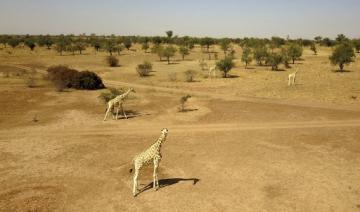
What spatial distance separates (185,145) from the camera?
20.5 metres

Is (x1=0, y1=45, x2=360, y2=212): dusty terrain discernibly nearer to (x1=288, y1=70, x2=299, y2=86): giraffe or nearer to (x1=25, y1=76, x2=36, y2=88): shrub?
(x1=288, y1=70, x2=299, y2=86): giraffe

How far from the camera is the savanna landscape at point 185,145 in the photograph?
1421cm

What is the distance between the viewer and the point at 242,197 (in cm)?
1423

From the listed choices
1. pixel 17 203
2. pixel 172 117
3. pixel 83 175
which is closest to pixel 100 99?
pixel 172 117

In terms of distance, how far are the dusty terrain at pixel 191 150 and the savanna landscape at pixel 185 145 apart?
5 centimetres

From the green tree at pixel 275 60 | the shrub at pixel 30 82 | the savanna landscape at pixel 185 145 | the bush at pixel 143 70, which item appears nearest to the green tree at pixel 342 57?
the green tree at pixel 275 60

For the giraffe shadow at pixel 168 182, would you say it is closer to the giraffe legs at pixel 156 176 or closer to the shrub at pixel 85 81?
the giraffe legs at pixel 156 176

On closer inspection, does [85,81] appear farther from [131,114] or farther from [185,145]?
[185,145]

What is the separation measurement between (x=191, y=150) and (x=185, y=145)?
923 mm

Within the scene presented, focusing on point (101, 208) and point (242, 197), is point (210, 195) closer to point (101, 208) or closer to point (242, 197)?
point (242, 197)

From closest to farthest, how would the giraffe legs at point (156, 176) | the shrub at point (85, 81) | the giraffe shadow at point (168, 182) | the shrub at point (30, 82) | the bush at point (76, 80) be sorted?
1. the giraffe legs at point (156, 176)
2. the giraffe shadow at point (168, 182)
3. the bush at point (76, 80)
4. the shrub at point (85, 81)
5. the shrub at point (30, 82)

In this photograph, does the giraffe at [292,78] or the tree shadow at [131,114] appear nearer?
the tree shadow at [131,114]

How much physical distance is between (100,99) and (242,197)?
20.4 metres

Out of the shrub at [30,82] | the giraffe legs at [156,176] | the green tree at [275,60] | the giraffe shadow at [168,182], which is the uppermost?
the green tree at [275,60]
